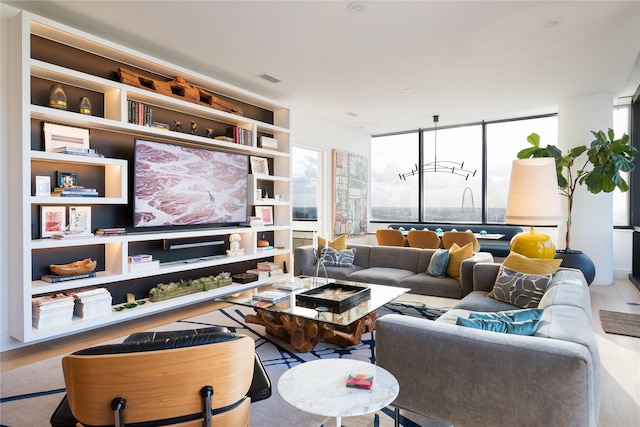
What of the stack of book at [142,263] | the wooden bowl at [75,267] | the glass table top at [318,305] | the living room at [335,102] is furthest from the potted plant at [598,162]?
the wooden bowl at [75,267]

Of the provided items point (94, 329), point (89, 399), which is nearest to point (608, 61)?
point (89, 399)

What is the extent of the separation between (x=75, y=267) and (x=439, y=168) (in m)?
6.82

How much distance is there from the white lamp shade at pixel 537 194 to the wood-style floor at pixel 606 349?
1175 millimetres

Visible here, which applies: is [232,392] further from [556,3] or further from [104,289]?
[556,3]

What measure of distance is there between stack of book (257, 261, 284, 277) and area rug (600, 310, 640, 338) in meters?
3.91

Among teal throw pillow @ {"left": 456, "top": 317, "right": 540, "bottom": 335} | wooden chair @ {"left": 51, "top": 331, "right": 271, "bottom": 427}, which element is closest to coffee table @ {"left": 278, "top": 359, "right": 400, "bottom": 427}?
wooden chair @ {"left": 51, "top": 331, "right": 271, "bottom": 427}

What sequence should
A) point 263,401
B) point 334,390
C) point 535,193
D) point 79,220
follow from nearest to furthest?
1. point 334,390
2. point 263,401
3. point 535,193
4. point 79,220

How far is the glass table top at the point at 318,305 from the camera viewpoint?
279 cm

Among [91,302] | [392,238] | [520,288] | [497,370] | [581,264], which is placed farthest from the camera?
[392,238]

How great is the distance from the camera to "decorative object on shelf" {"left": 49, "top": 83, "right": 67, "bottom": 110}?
3.27m

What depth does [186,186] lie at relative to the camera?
4.43 m

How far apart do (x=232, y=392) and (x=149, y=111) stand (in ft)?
11.7

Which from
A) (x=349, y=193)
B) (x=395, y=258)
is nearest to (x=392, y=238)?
(x=395, y=258)

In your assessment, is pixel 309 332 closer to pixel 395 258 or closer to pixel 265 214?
pixel 395 258
